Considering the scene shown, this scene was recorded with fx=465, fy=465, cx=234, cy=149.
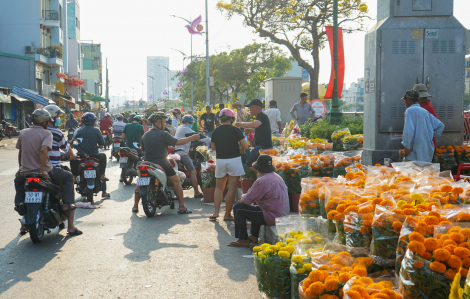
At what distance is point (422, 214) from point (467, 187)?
1171mm

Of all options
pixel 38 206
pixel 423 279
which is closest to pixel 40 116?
pixel 38 206

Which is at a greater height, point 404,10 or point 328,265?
point 404,10

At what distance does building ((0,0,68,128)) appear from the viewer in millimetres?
37375

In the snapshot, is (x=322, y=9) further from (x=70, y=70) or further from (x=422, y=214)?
(x=70, y=70)

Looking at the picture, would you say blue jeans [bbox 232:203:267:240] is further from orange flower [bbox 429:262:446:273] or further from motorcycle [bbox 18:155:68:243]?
orange flower [bbox 429:262:446:273]

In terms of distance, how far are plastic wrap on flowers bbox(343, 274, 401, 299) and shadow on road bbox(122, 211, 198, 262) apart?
3577 millimetres

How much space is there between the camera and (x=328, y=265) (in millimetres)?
3395

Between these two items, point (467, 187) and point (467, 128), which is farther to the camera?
point (467, 128)

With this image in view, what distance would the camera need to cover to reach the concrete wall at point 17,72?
1521 inches

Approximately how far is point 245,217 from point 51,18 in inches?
1833

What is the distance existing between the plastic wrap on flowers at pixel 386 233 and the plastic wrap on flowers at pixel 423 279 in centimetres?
55

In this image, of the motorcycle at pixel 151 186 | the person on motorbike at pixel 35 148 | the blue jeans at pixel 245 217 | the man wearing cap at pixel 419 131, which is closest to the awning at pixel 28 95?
the motorcycle at pixel 151 186

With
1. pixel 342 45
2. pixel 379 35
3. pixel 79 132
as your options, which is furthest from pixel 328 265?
pixel 342 45

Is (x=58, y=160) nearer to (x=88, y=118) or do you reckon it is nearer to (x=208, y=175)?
(x=88, y=118)
